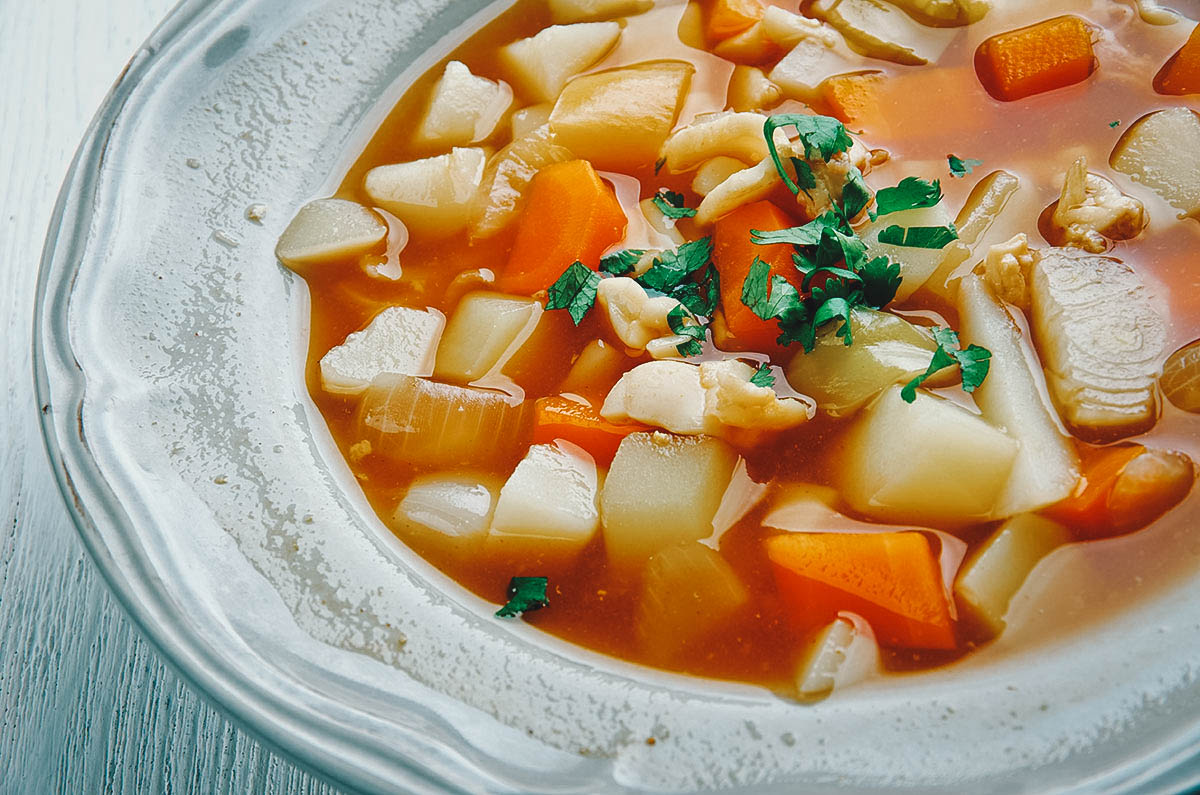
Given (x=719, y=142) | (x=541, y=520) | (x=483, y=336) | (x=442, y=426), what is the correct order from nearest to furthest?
(x=541, y=520) → (x=442, y=426) → (x=483, y=336) → (x=719, y=142)

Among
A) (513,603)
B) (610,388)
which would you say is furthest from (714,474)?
(513,603)

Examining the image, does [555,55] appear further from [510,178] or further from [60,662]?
[60,662]

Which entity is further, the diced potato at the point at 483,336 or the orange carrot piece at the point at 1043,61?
the orange carrot piece at the point at 1043,61

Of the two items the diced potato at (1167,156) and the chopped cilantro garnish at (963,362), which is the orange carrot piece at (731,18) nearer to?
the diced potato at (1167,156)

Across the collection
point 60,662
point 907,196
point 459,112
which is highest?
point 459,112

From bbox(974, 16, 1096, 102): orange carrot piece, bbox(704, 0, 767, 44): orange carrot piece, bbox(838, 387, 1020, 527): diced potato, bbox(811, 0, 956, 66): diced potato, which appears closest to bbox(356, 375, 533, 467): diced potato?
bbox(838, 387, 1020, 527): diced potato

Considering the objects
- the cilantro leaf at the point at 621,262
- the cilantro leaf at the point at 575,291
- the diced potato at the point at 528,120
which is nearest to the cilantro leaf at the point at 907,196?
the cilantro leaf at the point at 621,262

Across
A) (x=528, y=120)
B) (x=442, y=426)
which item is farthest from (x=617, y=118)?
(x=442, y=426)
